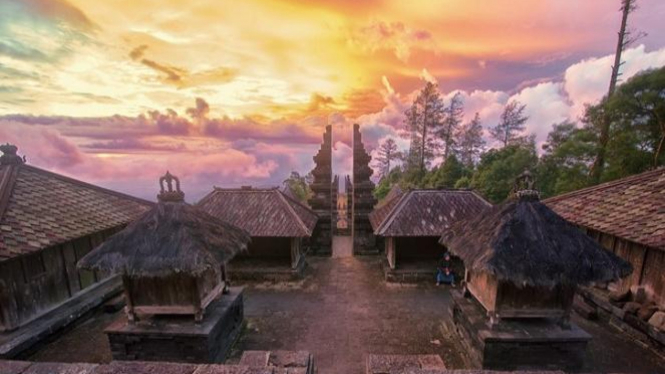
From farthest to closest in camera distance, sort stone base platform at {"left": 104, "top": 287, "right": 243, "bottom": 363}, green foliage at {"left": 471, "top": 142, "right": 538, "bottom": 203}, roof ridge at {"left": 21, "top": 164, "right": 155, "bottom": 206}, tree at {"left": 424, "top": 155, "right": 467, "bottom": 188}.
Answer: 1. tree at {"left": 424, "top": 155, "right": 467, "bottom": 188}
2. green foliage at {"left": 471, "top": 142, "right": 538, "bottom": 203}
3. roof ridge at {"left": 21, "top": 164, "right": 155, "bottom": 206}
4. stone base platform at {"left": 104, "top": 287, "right": 243, "bottom": 363}

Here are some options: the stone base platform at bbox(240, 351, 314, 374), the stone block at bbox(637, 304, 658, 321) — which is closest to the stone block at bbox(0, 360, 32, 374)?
the stone base platform at bbox(240, 351, 314, 374)

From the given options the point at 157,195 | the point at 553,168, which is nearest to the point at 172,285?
the point at 157,195

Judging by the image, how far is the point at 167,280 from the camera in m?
6.98

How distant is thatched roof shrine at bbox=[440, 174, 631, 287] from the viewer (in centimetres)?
616

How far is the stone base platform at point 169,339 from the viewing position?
268 inches

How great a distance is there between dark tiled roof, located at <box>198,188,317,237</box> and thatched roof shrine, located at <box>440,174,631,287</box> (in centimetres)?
723

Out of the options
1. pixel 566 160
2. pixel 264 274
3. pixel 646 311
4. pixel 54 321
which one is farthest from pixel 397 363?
pixel 566 160

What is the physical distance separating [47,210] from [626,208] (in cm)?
1872

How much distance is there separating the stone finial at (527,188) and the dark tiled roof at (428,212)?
172 inches

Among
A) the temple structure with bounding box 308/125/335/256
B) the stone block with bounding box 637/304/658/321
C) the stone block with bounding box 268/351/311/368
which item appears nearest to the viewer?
the stone block with bounding box 268/351/311/368

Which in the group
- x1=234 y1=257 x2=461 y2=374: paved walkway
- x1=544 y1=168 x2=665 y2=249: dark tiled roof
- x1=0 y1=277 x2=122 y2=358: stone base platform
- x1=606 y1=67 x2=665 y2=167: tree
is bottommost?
x1=234 y1=257 x2=461 y2=374: paved walkway

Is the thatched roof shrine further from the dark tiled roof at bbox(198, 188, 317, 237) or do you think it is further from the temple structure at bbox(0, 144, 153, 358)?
the temple structure at bbox(0, 144, 153, 358)

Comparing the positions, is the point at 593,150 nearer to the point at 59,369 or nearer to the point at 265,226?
the point at 265,226

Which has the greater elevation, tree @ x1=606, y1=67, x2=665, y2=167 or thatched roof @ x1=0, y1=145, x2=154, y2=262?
tree @ x1=606, y1=67, x2=665, y2=167
